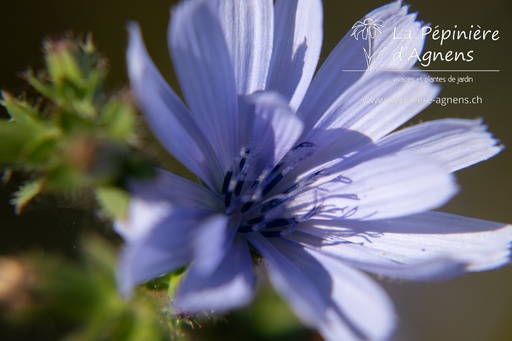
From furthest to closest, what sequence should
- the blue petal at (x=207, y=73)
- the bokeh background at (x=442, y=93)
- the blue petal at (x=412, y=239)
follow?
the bokeh background at (x=442, y=93) < the blue petal at (x=412, y=239) < the blue petal at (x=207, y=73)

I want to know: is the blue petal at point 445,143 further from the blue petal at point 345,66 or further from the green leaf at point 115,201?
the green leaf at point 115,201

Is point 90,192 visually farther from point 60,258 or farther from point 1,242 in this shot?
Answer: point 1,242

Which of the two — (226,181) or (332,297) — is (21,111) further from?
(332,297)

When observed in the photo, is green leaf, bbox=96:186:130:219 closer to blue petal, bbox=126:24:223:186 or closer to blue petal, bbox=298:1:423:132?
blue petal, bbox=126:24:223:186

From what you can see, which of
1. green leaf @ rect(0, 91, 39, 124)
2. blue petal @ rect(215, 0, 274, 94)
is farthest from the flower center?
green leaf @ rect(0, 91, 39, 124)

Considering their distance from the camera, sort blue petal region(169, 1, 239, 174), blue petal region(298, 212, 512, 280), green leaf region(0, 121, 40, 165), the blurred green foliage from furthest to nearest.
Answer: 1. blue petal region(298, 212, 512, 280)
2. blue petal region(169, 1, 239, 174)
3. green leaf region(0, 121, 40, 165)
4. the blurred green foliage

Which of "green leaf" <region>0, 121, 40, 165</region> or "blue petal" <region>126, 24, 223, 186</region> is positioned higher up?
"blue petal" <region>126, 24, 223, 186</region>

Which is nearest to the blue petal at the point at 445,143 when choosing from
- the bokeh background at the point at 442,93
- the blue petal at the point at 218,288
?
the blue petal at the point at 218,288
